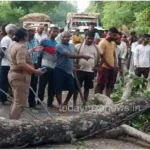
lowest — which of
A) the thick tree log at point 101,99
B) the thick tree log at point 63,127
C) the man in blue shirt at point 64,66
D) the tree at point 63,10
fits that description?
the tree at point 63,10

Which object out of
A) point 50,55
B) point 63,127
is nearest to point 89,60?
point 50,55

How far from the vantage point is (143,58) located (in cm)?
1070

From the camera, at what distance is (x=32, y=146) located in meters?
5.60

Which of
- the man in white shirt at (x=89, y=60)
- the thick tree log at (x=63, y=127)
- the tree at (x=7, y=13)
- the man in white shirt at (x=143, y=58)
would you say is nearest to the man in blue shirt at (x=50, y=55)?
the man in white shirt at (x=89, y=60)

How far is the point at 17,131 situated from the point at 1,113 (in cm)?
227

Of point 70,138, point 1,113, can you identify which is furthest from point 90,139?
point 1,113

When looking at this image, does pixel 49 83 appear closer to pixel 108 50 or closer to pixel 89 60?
pixel 89 60

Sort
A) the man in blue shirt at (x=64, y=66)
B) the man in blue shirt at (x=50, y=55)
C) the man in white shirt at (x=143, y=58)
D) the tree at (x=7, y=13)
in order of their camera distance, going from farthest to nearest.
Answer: the tree at (x=7, y=13)
the man in white shirt at (x=143, y=58)
the man in blue shirt at (x=50, y=55)
the man in blue shirt at (x=64, y=66)

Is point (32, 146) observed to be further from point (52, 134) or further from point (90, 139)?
point (90, 139)

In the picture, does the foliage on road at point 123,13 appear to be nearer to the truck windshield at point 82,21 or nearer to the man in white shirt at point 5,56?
the truck windshield at point 82,21

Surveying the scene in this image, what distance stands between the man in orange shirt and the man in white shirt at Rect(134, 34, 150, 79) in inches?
76.5

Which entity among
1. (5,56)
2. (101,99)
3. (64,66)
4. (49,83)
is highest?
(5,56)

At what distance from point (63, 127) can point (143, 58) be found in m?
5.44

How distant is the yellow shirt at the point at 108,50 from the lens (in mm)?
8633
